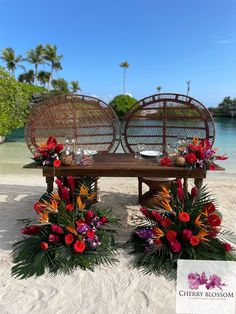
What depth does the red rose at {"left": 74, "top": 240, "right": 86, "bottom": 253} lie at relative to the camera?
204 cm

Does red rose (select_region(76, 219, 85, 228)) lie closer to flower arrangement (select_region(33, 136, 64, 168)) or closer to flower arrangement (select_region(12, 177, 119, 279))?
flower arrangement (select_region(12, 177, 119, 279))

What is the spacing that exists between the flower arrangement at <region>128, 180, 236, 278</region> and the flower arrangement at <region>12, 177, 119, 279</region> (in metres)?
0.31

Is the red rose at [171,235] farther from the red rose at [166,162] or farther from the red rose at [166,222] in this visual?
the red rose at [166,162]

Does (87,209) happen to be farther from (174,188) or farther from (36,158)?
(174,188)

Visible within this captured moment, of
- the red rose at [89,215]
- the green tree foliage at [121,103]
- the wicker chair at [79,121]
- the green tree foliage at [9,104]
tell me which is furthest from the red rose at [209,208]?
the green tree foliage at [121,103]

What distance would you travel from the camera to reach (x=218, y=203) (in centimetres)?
360

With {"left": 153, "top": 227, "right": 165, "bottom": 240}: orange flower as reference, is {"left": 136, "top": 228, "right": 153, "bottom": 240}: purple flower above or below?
below

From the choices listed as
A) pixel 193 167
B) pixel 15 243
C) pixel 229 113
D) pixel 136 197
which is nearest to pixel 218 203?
pixel 136 197

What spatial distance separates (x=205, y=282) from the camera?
1.74 m

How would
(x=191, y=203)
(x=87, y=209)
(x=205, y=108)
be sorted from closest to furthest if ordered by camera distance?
1. (x=191, y=203)
2. (x=87, y=209)
3. (x=205, y=108)

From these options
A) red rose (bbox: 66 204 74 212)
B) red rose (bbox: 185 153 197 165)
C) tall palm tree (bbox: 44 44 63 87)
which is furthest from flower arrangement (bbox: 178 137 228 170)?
tall palm tree (bbox: 44 44 63 87)

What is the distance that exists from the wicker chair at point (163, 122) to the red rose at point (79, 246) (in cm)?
142

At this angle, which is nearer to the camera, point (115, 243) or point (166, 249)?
point (166, 249)

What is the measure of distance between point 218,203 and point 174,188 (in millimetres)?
1462
